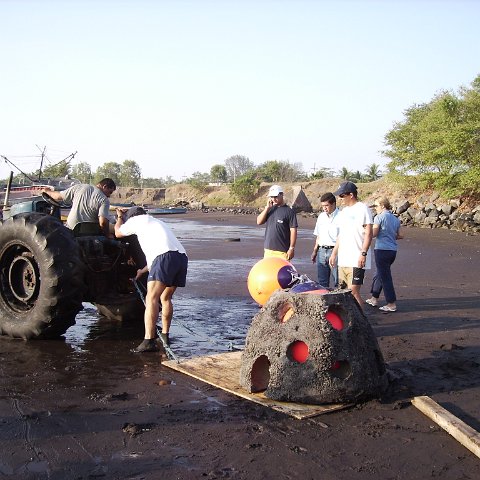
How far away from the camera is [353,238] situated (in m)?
7.52

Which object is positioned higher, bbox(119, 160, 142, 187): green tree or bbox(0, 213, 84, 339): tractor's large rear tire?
bbox(119, 160, 142, 187): green tree

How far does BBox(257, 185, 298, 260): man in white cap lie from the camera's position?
25.9 ft

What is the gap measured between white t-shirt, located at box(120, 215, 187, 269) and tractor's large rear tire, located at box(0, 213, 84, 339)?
27.6 inches

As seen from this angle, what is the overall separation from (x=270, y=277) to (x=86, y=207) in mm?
2511

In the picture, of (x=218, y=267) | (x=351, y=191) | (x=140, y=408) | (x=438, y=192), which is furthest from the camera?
(x=438, y=192)

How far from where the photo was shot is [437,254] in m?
18.2

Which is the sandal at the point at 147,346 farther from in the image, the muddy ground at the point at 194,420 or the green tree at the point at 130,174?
the green tree at the point at 130,174

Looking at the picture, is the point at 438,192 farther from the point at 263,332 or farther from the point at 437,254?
the point at 263,332

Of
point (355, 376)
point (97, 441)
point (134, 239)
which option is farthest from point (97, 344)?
point (355, 376)

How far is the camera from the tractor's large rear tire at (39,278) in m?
6.25

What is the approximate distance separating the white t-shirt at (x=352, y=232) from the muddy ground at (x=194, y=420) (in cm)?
103

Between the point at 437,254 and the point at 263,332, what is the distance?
48.2 feet

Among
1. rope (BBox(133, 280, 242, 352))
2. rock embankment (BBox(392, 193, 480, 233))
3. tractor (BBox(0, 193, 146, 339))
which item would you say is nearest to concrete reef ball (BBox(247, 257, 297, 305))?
rope (BBox(133, 280, 242, 352))

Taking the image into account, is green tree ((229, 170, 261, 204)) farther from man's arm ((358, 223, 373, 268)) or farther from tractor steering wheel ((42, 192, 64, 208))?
man's arm ((358, 223, 373, 268))
